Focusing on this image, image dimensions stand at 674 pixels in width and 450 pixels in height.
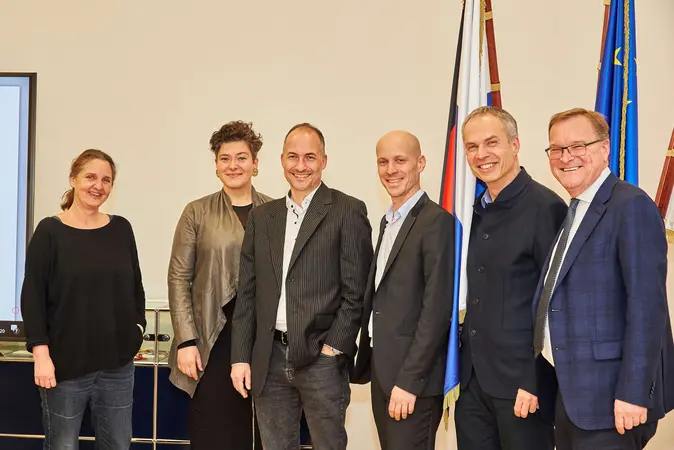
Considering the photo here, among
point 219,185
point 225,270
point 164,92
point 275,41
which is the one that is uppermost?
point 275,41

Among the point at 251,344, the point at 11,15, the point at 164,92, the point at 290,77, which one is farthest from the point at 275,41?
the point at 251,344

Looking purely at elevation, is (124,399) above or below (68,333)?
below

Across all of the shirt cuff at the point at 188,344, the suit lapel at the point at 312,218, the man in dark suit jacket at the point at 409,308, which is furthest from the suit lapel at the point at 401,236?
the shirt cuff at the point at 188,344

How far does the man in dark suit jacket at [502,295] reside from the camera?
2133mm

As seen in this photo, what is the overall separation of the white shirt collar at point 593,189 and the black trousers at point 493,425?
69cm

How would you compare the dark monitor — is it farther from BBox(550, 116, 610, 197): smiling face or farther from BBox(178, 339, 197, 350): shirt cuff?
BBox(550, 116, 610, 197): smiling face

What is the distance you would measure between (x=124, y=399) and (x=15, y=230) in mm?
1545

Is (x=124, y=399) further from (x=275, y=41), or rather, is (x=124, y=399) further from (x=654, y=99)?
(x=654, y=99)

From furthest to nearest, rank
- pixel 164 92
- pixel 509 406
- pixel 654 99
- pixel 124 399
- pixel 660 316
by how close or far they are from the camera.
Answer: pixel 164 92 < pixel 654 99 < pixel 124 399 < pixel 509 406 < pixel 660 316

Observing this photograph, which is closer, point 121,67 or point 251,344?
point 251,344

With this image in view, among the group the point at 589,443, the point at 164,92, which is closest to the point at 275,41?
the point at 164,92

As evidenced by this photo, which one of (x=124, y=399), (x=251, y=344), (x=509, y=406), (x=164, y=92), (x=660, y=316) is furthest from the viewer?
(x=164, y=92)

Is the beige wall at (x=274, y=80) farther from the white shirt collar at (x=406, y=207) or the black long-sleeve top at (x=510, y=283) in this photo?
the black long-sleeve top at (x=510, y=283)

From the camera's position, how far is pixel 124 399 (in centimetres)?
282
